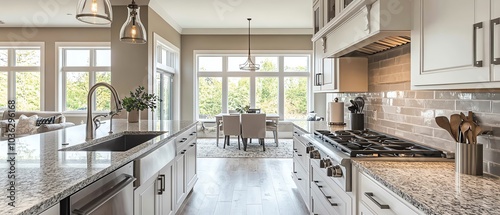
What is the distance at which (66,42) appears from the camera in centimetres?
808

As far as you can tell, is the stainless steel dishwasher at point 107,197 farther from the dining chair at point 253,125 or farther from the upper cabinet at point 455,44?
the dining chair at point 253,125

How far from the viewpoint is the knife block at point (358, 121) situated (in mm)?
3050

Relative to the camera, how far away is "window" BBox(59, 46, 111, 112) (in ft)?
Result: 26.9

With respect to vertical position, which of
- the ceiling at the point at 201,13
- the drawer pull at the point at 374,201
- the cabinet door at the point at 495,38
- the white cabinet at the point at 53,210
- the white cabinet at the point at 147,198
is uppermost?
the ceiling at the point at 201,13

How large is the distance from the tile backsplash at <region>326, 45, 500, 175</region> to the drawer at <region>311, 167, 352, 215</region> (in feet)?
2.13

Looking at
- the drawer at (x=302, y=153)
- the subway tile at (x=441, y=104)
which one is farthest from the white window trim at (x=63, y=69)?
the subway tile at (x=441, y=104)

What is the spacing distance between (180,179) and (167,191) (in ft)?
1.65

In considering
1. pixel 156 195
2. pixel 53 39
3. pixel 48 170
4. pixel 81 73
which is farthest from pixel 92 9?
pixel 53 39

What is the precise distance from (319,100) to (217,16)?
12.0ft

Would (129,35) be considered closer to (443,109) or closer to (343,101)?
(343,101)

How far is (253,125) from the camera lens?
6676mm

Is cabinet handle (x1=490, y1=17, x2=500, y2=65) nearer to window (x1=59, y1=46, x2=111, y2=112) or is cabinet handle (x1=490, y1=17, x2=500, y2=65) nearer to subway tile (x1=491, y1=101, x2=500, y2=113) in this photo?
subway tile (x1=491, y1=101, x2=500, y2=113)

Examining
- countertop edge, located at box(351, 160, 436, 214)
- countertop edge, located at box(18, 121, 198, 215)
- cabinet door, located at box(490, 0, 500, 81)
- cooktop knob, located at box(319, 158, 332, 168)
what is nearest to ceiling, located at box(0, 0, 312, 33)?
cooktop knob, located at box(319, 158, 332, 168)

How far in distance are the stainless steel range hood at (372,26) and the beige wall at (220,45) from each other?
20.0 feet
